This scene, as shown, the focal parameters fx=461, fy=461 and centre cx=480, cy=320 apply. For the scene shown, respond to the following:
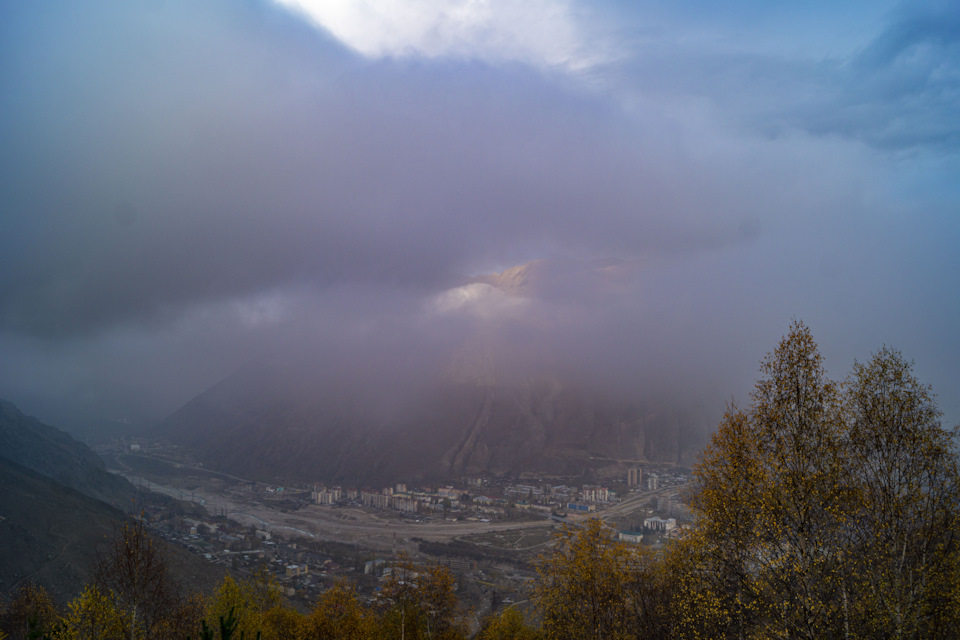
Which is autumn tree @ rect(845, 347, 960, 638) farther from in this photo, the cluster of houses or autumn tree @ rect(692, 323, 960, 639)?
the cluster of houses

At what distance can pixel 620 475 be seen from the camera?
181 m

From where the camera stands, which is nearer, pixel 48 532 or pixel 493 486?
pixel 48 532

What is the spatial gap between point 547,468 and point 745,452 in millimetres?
195174

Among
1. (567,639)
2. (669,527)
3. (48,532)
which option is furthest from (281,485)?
(567,639)

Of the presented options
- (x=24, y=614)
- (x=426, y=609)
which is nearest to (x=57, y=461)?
(x=24, y=614)

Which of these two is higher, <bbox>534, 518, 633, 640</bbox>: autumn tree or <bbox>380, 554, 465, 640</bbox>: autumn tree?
<bbox>534, 518, 633, 640</bbox>: autumn tree

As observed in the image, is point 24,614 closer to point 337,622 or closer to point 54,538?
point 337,622

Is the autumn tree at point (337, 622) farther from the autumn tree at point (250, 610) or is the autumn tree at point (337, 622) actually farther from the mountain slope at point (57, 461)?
the mountain slope at point (57, 461)

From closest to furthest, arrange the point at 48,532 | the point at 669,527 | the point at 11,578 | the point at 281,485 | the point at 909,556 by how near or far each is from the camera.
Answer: the point at 909,556
the point at 11,578
the point at 48,532
the point at 669,527
the point at 281,485

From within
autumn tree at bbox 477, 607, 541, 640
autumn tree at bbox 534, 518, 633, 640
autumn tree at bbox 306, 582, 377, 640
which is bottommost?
autumn tree at bbox 477, 607, 541, 640

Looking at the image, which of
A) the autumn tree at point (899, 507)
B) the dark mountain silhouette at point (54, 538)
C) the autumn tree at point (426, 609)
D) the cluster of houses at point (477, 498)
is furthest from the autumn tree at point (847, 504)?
the cluster of houses at point (477, 498)

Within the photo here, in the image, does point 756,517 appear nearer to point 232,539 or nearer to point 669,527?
point 669,527

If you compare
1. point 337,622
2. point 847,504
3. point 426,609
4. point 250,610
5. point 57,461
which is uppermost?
point 847,504

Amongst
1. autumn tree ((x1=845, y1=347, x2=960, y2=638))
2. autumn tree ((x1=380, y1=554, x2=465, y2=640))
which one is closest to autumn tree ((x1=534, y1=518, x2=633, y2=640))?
autumn tree ((x1=380, y1=554, x2=465, y2=640))
